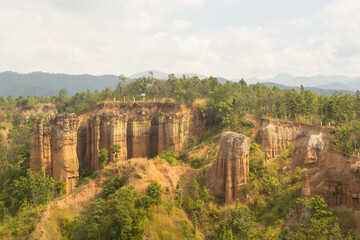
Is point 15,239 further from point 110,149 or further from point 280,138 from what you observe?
point 280,138

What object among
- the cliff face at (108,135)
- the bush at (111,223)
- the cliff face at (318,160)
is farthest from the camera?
the cliff face at (108,135)

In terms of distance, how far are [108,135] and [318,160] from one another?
1056 inches

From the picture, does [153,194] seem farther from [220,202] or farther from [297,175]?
[297,175]

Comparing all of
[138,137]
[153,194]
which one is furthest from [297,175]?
[138,137]

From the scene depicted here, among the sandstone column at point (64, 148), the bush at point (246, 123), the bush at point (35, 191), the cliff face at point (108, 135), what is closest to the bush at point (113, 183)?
the bush at point (35, 191)

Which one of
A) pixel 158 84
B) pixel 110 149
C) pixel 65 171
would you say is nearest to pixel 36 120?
pixel 65 171

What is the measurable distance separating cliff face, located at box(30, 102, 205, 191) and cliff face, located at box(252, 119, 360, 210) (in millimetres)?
12933

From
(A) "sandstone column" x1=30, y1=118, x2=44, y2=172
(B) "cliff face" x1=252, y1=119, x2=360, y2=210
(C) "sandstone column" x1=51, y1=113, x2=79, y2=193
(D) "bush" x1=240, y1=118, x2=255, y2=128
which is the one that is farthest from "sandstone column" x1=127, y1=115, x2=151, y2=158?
(B) "cliff face" x1=252, y1=119, x2=360, y2=210

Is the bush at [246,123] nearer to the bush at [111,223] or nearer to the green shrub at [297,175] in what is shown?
the green shrub at [297,175]

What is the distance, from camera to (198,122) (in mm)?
46719

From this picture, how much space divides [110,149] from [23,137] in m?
22.4

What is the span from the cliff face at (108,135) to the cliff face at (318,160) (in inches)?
509

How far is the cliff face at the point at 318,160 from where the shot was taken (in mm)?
19862

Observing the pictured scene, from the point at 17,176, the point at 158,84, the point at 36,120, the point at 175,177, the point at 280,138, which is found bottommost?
the point at 17,176
